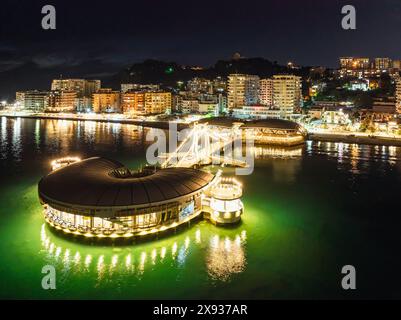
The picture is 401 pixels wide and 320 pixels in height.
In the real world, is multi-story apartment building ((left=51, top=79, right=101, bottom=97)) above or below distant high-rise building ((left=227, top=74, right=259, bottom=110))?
above

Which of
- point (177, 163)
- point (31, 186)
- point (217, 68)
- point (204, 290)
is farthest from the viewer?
point (217, 68)

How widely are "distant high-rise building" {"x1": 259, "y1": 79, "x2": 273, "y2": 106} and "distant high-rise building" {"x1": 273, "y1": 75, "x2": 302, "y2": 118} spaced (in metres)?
4.60

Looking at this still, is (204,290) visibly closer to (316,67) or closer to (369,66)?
(316,67)

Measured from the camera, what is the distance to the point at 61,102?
70188 mm

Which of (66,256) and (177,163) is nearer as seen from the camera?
(66,256)

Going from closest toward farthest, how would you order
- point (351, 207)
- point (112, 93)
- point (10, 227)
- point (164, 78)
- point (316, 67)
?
point (10, 227), point (351, 207), point (112, 93), point (316, 67), point (164, 78)

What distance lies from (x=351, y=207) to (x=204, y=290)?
308 inches

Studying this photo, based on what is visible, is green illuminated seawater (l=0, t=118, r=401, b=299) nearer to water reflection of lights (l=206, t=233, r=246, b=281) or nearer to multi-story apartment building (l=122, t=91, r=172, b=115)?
water reflection of lights (l=206, t=233, r=246, b=281)

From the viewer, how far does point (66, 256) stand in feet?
30.4

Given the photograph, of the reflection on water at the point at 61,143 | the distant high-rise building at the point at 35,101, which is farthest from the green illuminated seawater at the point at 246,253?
A: the distant high-rise building at the point at 35,101

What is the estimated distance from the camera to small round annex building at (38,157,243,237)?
9828 mm

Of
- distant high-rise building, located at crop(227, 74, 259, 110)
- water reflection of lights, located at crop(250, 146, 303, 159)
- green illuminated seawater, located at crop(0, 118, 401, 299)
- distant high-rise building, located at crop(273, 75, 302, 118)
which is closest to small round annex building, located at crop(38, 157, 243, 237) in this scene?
green illuminated seawater, located at crop(0, 118, 401, 299)

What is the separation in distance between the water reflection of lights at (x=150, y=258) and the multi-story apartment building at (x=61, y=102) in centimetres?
6432
